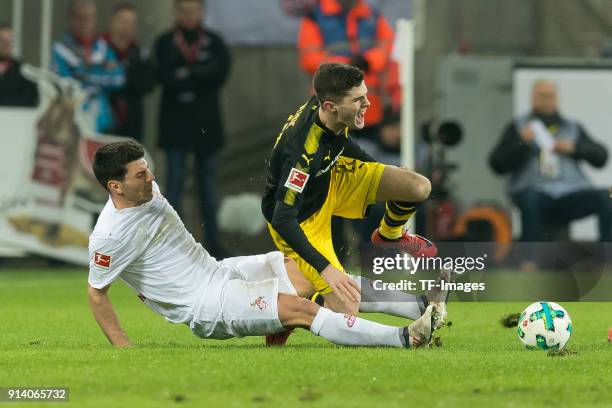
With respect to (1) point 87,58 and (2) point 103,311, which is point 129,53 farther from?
(2) point 103,311

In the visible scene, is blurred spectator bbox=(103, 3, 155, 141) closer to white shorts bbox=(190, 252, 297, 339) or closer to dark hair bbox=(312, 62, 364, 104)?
dark hair bbox=(312, 62, 364, 104)

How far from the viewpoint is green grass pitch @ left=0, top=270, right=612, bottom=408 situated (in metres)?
6.73

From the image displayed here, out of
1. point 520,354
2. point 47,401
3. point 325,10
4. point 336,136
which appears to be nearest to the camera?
point 47,401

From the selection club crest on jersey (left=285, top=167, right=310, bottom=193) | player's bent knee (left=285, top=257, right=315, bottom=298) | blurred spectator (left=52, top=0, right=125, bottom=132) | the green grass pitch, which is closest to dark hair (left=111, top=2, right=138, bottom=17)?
blurred spectator (left=52, top=0, right=125, bottom=132)

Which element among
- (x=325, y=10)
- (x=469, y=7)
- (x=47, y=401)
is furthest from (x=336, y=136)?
(x=469, y=7)

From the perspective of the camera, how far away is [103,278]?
8523mm

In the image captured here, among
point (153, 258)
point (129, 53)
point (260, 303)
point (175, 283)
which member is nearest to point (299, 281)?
point (260, 303)

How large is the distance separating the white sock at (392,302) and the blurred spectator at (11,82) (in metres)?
8.57

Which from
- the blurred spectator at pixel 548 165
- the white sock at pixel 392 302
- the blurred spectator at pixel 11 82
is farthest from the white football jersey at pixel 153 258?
the blurred spectator at pixel 548 165

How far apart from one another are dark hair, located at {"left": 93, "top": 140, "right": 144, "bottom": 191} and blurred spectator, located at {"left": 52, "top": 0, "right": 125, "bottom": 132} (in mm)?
8440

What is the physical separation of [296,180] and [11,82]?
9.04 m

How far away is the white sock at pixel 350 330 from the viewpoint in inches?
331

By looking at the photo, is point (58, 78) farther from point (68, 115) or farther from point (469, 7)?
point (469, 7)

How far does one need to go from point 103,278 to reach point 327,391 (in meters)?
2.09
